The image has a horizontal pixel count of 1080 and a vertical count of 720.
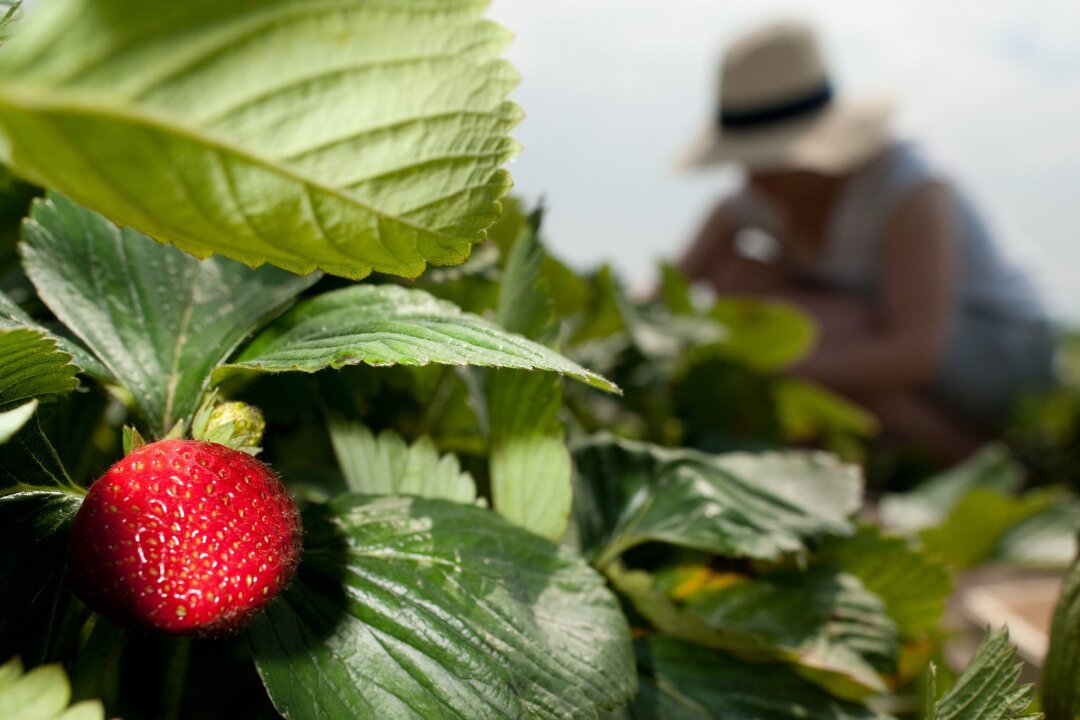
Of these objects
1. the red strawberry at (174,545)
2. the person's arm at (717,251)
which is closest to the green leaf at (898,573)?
the red strawberry at (174,545)

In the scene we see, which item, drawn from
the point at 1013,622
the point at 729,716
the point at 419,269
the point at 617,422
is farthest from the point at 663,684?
the point at 1013,622

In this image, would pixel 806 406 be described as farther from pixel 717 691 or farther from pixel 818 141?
pixel 818 141

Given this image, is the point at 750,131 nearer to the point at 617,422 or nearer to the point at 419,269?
the point at 617,422

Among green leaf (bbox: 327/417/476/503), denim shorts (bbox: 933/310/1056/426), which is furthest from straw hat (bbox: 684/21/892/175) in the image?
green leaf (bbox: 327/417/476/503)

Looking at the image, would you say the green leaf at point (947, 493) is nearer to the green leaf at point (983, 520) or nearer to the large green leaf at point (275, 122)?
the green leaf at point (983, 520)

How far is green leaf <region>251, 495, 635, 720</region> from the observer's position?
190mm

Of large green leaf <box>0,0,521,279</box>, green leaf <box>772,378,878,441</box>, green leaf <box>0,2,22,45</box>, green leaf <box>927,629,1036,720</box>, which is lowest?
green leaf <box>772,378,878,441</box>

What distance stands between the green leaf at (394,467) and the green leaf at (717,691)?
74 millimetres

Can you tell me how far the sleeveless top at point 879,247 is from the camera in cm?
170

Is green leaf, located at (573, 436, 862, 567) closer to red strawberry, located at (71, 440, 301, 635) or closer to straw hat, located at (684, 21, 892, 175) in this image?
red strawberry, located at (71, 440, 301, 635)

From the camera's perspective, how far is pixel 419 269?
0.16 m

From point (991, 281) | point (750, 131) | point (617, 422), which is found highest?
point (750, 131)

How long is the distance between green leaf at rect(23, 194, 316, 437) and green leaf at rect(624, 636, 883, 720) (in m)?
0.15

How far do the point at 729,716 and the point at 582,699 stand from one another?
0.07 meters
